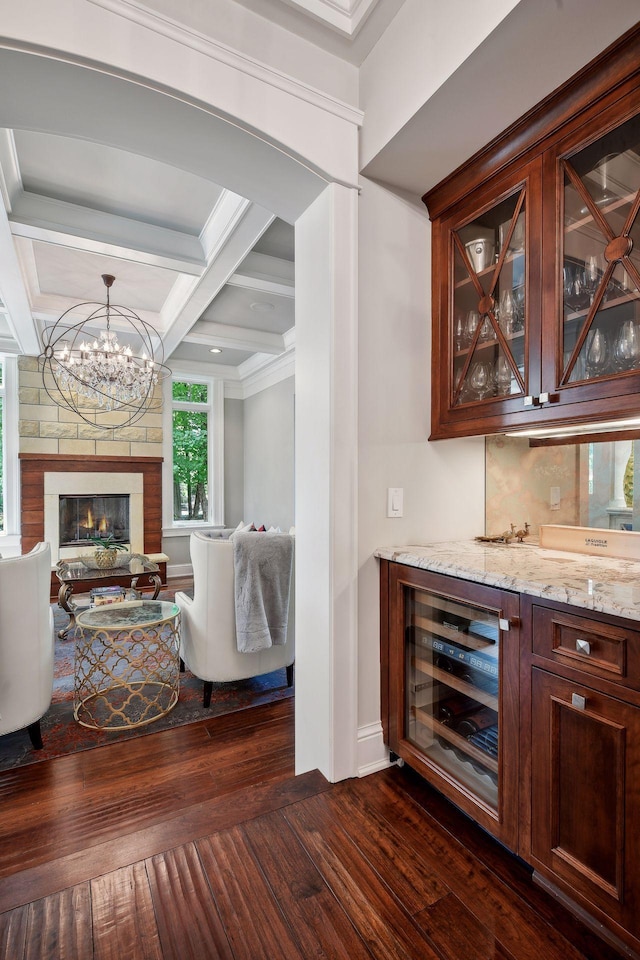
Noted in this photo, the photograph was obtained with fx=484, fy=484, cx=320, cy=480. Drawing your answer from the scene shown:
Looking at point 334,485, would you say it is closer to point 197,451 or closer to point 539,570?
point 539,570

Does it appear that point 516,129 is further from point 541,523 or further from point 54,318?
point 54,318

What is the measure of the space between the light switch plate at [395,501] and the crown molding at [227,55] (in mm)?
1456

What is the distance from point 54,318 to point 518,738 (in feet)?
17.5

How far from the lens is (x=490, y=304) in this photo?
1.82 metres

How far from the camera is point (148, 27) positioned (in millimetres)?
1519

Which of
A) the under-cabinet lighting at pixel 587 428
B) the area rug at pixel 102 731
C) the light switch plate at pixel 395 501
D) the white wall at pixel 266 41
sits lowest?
the area rug at pixel 102 731

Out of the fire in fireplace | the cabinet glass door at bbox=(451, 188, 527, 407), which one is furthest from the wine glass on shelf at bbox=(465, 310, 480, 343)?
the fire in fireplace

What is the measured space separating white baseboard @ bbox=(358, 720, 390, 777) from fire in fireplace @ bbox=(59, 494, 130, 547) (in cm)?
513

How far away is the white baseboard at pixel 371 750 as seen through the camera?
1911mm

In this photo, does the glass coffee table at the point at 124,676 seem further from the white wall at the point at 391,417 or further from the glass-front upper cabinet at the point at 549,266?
the glass-front upper cabinet at the point at 549,266

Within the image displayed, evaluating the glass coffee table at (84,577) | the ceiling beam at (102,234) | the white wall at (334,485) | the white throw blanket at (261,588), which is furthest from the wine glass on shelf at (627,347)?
the glass coffee table at (84,577)

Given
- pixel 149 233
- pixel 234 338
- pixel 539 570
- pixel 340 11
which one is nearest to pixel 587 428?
pixel 539 570

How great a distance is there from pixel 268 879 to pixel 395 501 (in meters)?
1.31

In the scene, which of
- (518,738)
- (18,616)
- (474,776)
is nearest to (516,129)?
(518,738)
